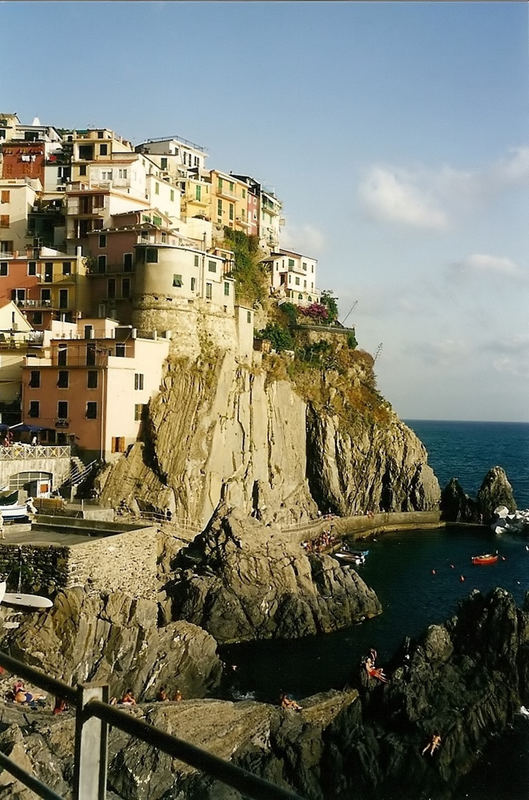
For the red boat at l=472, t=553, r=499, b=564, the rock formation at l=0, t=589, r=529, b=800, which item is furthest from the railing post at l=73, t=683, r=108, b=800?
the red boat at l=472, t=553, r=499, b=564

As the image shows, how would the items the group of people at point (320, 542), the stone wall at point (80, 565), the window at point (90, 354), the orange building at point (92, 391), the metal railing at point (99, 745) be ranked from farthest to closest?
the group of people at point (320, 542), the window at point (90, 354), the orange building at point (92, 391), the stone wall at point (80, 565), the metal railing at point (99, 745)

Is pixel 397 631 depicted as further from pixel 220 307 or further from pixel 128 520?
pixel 220 307

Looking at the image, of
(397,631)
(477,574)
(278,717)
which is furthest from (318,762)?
(477,574)

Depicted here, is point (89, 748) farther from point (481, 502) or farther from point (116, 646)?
point (481, 502)

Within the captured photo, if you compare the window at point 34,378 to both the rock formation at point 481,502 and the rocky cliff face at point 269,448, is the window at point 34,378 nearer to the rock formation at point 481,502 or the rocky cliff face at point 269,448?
the rocky cliff face at point 269,448

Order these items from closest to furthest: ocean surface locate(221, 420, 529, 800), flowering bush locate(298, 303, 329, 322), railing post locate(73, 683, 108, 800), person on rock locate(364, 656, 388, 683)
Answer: railing post locate(73, 683, 108, 800), ocean surface locate(221, 420, 529, 800), person on rock locate(364, 656, 388, 683), flowering bush locate(298, 303, 329, 322)

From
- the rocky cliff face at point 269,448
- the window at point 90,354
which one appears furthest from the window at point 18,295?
the rocky cliff face at point 269,448

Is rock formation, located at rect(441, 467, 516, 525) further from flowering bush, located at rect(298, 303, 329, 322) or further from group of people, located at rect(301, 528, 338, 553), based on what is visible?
flowering bush, located at rect(298, 303, 329, 322)
